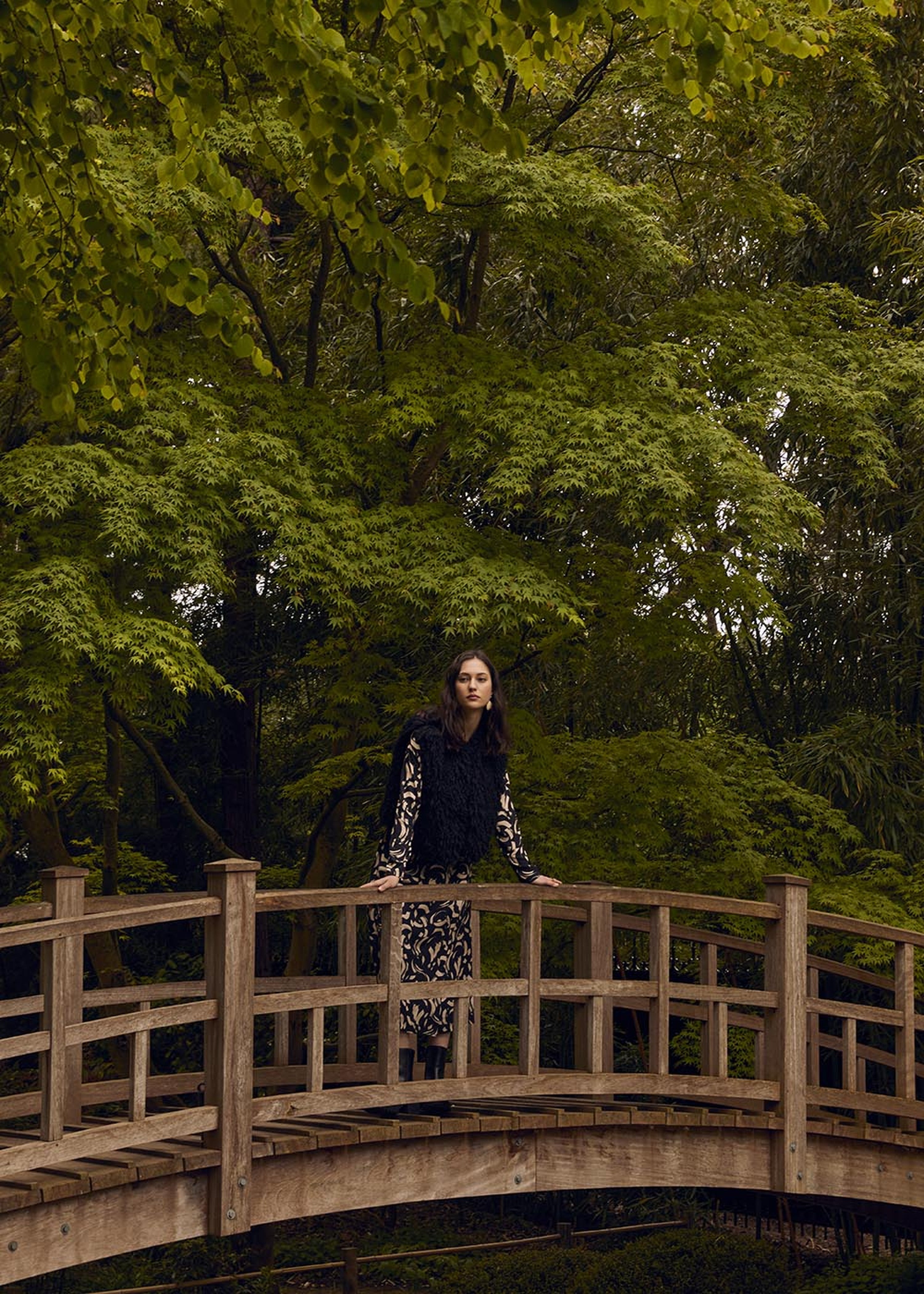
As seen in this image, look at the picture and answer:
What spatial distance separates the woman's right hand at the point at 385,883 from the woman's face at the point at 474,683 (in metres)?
0.75

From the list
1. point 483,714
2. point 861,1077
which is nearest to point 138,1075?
Answer: point 483,714

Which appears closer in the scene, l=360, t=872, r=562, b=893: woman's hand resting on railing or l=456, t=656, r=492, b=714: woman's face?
l=456, t=656, r=492, b=714: woman's face

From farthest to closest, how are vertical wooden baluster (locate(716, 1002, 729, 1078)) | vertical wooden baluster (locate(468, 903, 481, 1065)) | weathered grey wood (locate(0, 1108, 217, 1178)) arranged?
vertical wooden baluster (locate(716, 1002, 729, 1078)) < vertical wooden baluster (locate(468, 903, 481, 1065)) < weathered grey wood (locate(0, 1108, 217, 1178))

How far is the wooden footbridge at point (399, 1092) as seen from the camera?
20.0ft

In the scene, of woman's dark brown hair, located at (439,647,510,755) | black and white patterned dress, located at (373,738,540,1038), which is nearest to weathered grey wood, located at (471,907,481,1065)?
black and white patterned dress, located at (373,738,540,1038)

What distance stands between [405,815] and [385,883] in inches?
11.0

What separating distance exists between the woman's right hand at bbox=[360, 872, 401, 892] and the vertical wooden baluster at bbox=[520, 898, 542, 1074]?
73 centimetres

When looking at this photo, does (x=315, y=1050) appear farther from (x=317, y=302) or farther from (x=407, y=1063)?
(x=317, y=302)

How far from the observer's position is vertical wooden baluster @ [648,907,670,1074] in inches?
302

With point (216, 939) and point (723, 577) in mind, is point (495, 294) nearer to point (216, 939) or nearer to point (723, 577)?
point (723, 577)

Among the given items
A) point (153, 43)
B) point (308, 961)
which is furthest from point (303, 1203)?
point (308, 961)

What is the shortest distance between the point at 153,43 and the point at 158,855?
38.9 feet

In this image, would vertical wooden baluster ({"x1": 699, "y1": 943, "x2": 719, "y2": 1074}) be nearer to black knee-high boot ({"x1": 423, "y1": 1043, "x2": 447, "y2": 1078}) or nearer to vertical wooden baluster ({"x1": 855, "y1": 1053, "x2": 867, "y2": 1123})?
vertical wooden baluster ({"x1": 855, "y1": 1053, "x2": 867, "y2": 1123})

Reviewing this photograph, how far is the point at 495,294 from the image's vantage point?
1394cm
